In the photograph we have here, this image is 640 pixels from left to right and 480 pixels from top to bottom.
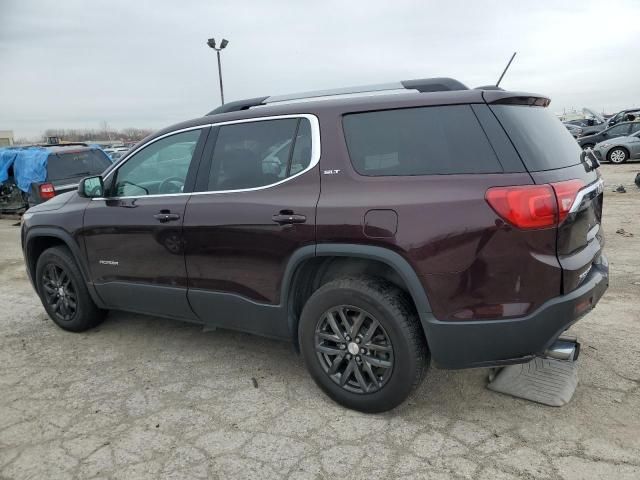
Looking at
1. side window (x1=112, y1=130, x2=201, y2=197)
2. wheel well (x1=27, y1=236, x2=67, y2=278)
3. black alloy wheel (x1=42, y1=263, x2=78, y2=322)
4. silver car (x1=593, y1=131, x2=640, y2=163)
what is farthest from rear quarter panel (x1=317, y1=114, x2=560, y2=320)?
silver car (x1=593, y1=131, x2=640, y2=163)

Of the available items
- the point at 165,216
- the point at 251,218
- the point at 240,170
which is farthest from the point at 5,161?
the point at 251,218

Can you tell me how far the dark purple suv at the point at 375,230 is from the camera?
97.7 inches

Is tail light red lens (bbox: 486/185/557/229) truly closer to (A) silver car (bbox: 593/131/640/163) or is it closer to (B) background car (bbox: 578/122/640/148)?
(A) silver car (bbox: 593/131/640/163)

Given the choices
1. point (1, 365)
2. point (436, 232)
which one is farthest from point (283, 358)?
point (1, 365)

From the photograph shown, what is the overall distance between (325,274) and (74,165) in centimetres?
973

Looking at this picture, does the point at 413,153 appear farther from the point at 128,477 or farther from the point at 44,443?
the point at 44,443

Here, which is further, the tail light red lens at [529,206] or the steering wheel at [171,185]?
the steering wheel at [171,185]

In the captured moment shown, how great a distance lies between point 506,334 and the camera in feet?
8.27

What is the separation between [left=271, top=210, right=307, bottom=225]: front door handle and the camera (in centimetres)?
294

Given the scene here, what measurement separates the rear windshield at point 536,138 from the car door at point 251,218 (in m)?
1.08

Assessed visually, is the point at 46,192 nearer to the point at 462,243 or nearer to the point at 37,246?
the point at 37,246

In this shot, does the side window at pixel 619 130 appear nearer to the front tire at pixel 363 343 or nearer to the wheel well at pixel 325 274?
the wheel well at pixel 325 274

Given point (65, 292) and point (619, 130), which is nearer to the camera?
point (65, 292)

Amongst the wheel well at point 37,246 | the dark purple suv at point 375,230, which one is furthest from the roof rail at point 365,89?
the wheel well at point 37,246
